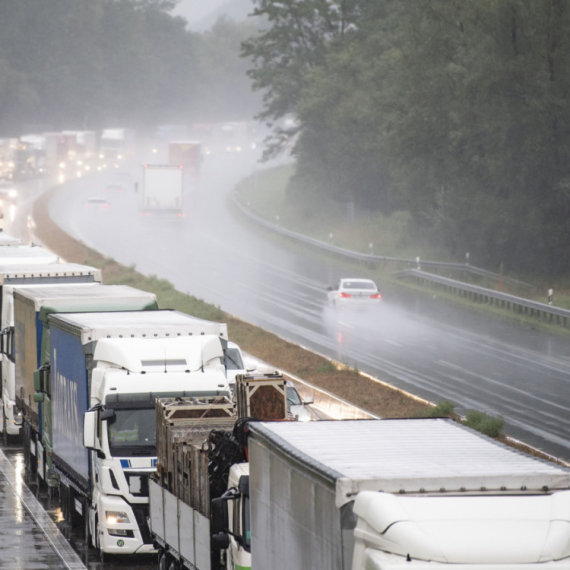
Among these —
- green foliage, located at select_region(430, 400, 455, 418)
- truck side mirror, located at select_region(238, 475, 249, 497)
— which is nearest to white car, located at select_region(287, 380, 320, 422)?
green foliage, located at select_region(430, 400, 455, 418)

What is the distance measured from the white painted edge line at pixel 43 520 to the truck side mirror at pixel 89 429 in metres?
1.95

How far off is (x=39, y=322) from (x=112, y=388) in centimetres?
572

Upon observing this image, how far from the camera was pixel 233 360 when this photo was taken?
2612 cm

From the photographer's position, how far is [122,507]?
635 inches

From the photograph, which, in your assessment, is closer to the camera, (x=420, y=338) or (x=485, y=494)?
(x=485, y=494)

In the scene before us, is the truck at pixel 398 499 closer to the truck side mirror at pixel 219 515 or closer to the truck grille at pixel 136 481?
the truck side mirror at pixel 219 515

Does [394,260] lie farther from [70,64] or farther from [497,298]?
[70,64]

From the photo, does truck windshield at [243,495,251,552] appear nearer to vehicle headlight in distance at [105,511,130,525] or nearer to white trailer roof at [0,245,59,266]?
vehicle headlight in distance at [105,511,130,525]

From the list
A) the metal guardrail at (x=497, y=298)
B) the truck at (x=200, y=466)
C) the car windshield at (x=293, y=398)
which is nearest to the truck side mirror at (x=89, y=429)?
the truck at (x=200, y=466)

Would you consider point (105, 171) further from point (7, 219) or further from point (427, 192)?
point (427, 192)

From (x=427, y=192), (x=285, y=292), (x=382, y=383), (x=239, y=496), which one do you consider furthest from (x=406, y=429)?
(x=427, y=192)

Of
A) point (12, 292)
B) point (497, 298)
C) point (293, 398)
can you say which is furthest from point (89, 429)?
point (497, 298)

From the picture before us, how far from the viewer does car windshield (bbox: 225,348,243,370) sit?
2595 cm

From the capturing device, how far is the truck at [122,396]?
1614 centimetres
